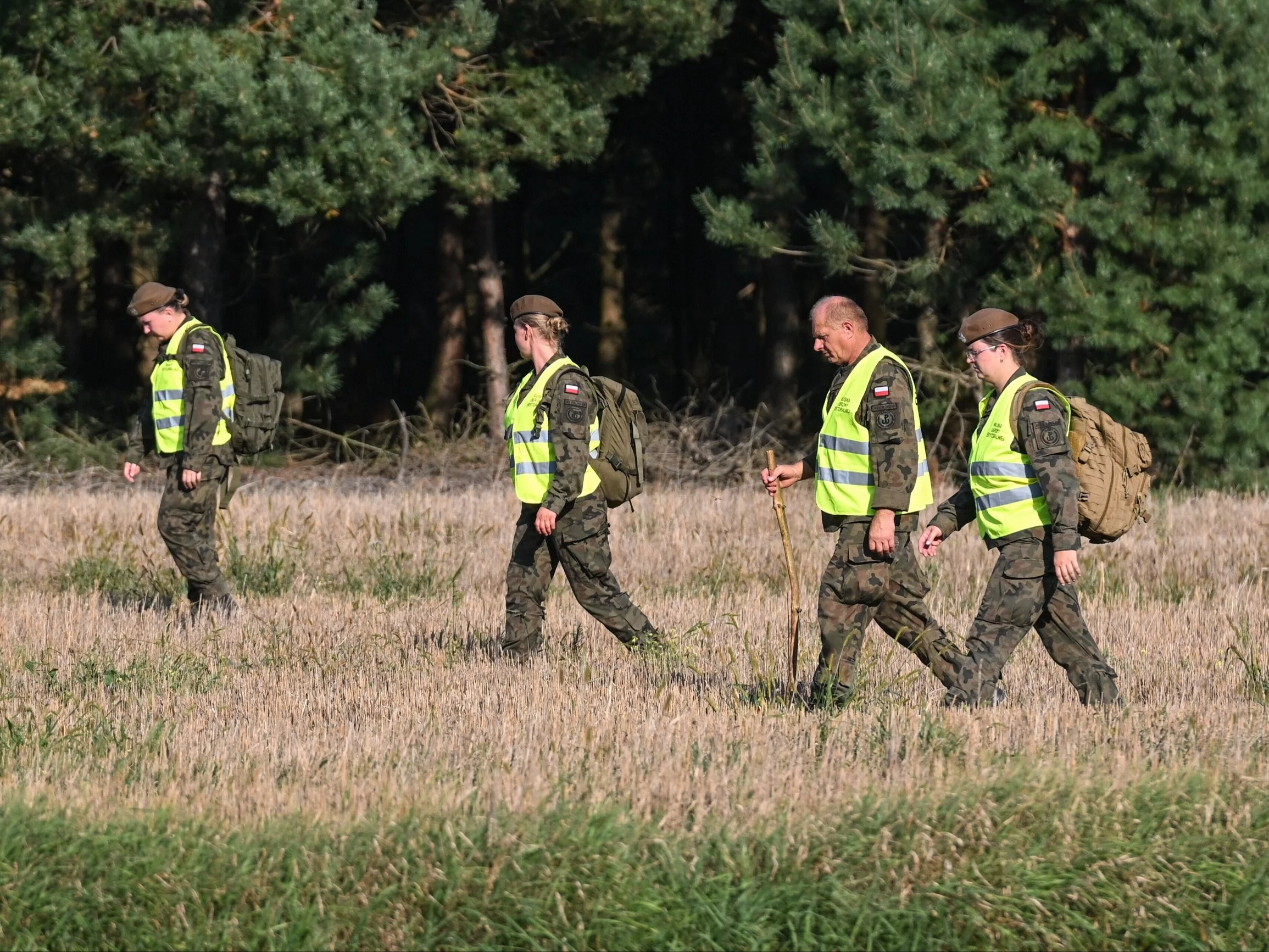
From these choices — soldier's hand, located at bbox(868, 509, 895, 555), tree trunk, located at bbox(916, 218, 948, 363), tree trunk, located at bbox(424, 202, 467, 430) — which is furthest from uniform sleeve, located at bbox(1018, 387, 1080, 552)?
tree trunk, located at bbox(424, 202, 467, 430)

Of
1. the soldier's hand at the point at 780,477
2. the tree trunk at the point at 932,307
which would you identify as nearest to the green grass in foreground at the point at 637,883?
the soldier's hand at the point at 780,477

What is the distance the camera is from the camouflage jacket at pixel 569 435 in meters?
8.10

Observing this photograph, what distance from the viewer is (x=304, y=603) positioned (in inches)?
427

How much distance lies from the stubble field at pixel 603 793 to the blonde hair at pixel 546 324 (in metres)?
1.48

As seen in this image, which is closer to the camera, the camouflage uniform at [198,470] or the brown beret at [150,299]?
the brown beret at [150,299]

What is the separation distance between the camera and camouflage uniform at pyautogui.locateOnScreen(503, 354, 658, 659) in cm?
812

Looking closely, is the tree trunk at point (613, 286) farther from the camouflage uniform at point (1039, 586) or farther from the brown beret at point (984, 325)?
the brown beret at point (984, 325)

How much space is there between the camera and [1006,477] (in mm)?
6980

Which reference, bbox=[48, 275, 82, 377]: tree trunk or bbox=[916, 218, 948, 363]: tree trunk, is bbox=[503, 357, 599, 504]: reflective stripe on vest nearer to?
bbox=[916, 218, 948, 363]: tree trunk

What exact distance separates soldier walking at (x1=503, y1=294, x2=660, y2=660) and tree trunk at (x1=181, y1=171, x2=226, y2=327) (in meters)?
9.72

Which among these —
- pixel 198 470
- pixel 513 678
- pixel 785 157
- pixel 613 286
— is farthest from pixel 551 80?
pixel 513 678

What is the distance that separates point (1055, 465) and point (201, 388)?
15.6ft

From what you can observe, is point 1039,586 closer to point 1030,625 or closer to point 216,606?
point 1030,625

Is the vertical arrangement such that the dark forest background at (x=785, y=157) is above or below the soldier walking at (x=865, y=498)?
above
